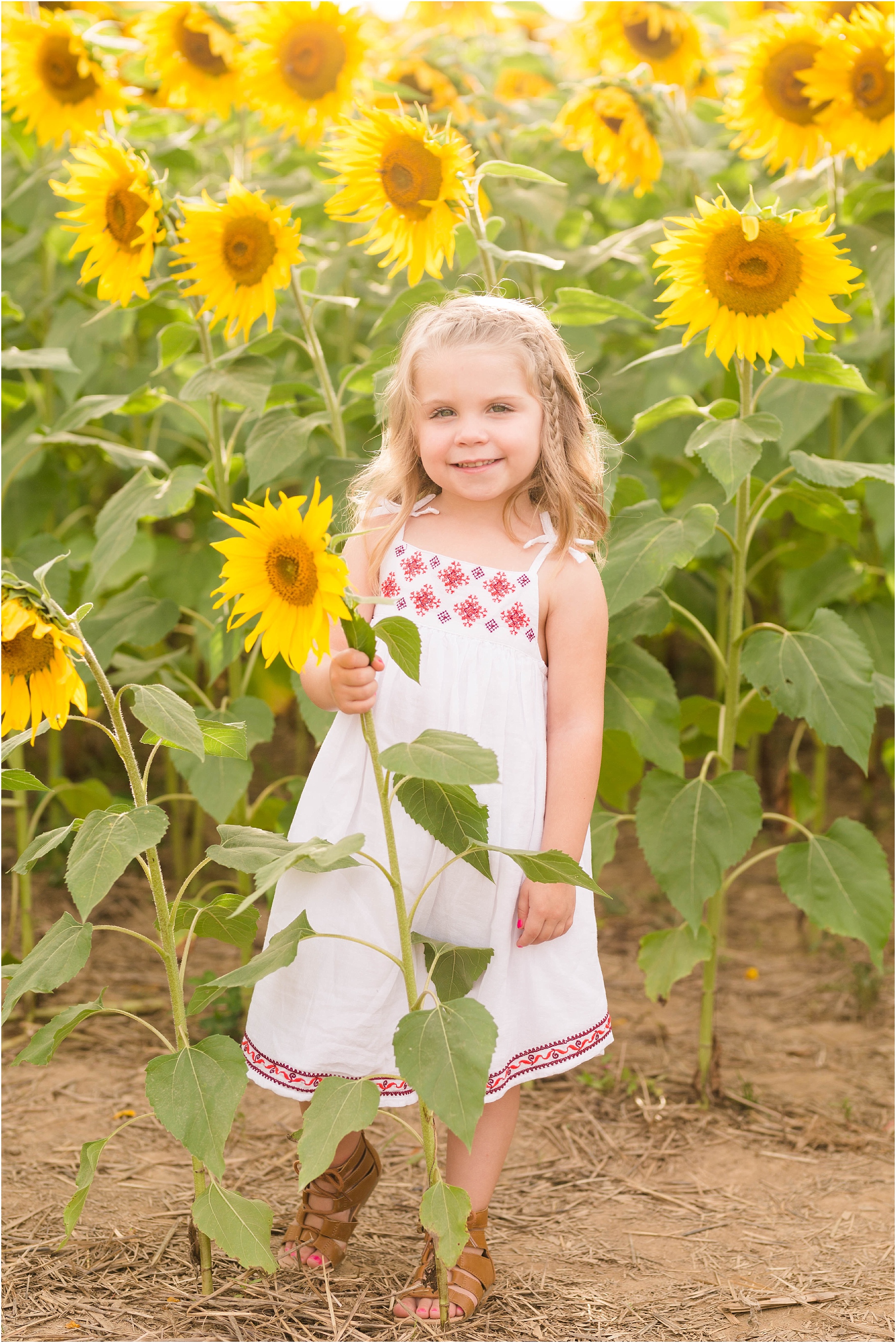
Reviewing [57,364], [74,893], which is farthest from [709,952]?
[57,364]

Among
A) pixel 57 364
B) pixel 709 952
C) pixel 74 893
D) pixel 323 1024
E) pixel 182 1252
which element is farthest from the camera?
pixel 57 364

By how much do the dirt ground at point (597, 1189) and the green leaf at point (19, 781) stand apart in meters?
0.78

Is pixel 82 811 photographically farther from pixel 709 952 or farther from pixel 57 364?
pixel 709 952

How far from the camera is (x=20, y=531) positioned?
3.18m

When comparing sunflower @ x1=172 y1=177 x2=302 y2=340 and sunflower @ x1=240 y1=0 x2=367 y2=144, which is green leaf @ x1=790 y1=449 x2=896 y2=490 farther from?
sunflower @ x1=240 y1=0 x2=367 y2=144

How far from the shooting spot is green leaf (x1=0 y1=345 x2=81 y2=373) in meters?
2.64

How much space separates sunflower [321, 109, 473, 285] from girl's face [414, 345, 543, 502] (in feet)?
1.41

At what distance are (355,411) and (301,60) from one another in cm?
92

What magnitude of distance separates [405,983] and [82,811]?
1498mm

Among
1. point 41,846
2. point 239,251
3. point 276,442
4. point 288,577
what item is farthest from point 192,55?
point 41,846

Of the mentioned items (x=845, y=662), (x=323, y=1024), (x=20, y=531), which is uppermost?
(x=20, y=531)

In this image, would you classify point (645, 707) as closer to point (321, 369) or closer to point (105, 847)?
point (321, 369)

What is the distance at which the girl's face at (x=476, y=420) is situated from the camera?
1916 mm

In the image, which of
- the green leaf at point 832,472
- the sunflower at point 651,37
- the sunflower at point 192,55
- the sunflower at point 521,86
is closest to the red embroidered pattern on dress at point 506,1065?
the green leaf at point 832,472
